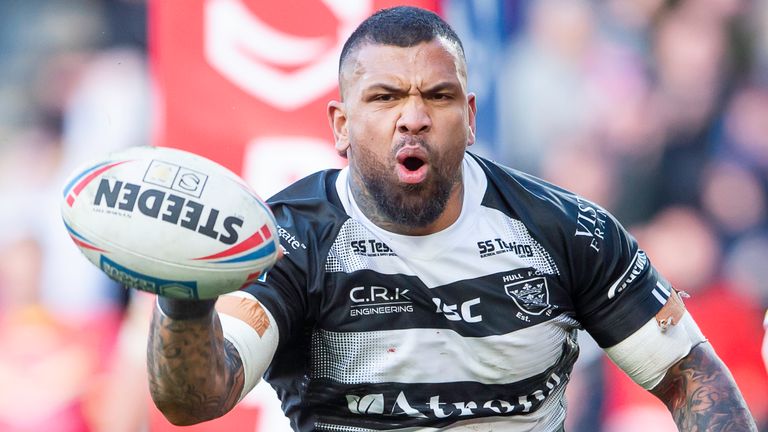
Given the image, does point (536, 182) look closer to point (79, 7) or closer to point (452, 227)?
point (452, 227)

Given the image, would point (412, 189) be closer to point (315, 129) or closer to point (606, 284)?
point (606, 284)

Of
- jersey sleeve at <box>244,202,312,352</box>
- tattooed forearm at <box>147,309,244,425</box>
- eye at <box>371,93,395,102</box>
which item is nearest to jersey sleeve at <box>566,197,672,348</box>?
eye at <box>371,93,395,102</box>

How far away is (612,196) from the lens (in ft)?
16.2

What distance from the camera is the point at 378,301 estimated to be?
3285 mm

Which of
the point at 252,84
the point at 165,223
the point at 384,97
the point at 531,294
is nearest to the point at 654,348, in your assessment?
the point at 531,294

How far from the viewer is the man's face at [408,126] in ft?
10.7

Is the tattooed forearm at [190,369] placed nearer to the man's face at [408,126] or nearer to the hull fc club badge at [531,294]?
the man's face at [408,126]

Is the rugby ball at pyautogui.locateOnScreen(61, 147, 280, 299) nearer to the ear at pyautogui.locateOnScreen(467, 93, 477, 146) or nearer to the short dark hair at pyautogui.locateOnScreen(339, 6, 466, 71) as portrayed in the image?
the short dark hair at pyautogui.locateOnScreen(339, 6, 466, 71)

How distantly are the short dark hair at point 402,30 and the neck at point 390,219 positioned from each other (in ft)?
1.23

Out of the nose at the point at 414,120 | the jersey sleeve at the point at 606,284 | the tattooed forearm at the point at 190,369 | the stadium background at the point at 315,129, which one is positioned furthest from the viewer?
the stadium background at the point at 315,129

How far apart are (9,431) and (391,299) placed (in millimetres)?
2038

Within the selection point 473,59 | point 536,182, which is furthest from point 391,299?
point 473,59

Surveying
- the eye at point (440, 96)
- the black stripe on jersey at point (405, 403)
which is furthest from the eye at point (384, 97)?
the black stripe on jersey at point (405, 403)

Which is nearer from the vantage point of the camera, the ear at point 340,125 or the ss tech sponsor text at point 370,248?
the ss tech sponsor text at point 370,248
